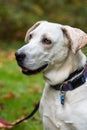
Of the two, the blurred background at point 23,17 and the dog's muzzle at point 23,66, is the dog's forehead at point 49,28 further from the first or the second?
the blurred background at point 23,17

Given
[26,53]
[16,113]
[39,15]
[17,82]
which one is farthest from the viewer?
[39,15]

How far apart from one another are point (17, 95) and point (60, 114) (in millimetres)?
3563

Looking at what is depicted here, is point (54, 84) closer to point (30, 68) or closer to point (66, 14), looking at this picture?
point (30, 68)

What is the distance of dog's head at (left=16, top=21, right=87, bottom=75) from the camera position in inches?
204

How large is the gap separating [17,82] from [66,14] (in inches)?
327

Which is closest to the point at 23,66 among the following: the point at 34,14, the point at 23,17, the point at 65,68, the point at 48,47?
the point at 48,47

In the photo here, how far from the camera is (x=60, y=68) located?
17.5 ft

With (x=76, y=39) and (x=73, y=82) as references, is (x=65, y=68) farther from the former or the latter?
(x=76, y=39)

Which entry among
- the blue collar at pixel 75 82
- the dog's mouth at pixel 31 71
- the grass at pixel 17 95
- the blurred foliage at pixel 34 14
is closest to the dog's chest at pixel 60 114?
the blue collar at pixel 75 82

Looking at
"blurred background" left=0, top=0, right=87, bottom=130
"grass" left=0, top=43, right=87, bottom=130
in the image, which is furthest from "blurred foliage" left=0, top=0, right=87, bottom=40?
"grass" left=0, top=43, right=87, bottom=130

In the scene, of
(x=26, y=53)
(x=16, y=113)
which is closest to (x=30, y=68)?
(x=26, y=53)

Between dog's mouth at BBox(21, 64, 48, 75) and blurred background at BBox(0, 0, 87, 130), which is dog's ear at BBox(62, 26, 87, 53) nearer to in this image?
dog's mouth at BBox(21, 64, 48, 75)

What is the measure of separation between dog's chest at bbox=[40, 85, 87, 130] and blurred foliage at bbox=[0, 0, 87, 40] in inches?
435

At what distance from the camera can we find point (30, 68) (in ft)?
17.1
